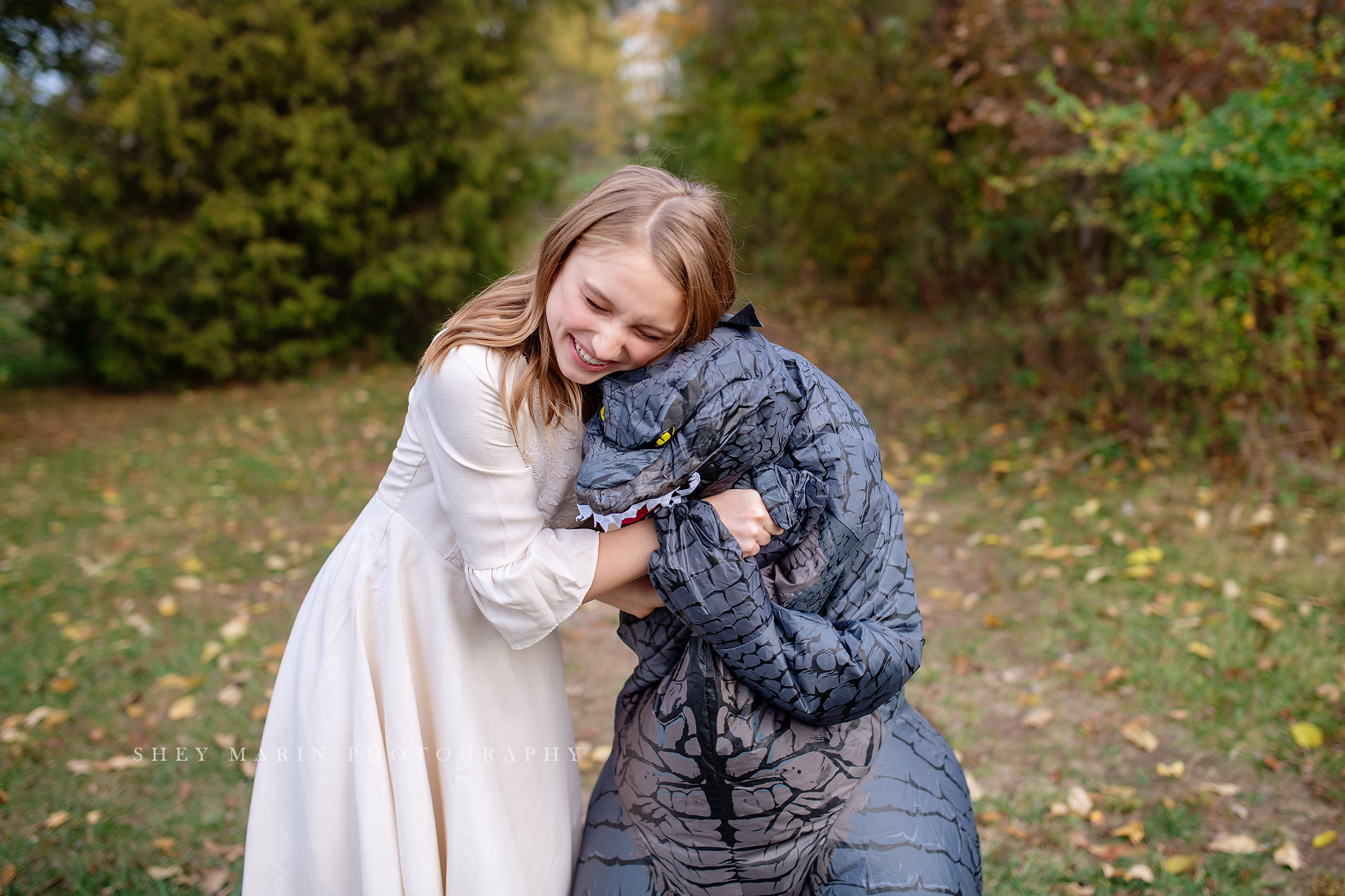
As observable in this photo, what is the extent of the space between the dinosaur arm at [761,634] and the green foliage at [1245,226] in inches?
179

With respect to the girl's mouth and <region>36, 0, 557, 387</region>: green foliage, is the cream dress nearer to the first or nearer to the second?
the girl's mouth

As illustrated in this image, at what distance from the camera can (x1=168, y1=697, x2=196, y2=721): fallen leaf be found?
398 cm

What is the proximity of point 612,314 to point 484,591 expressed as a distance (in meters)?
0.55

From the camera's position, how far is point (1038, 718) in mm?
3697

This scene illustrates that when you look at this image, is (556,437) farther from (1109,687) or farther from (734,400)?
(1109,687)

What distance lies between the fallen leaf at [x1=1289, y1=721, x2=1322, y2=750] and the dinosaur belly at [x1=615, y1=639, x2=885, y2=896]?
260 centimetres

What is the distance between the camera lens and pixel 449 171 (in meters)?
10.2

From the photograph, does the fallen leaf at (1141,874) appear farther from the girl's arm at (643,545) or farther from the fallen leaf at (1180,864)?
the girl's arm at (643,545)

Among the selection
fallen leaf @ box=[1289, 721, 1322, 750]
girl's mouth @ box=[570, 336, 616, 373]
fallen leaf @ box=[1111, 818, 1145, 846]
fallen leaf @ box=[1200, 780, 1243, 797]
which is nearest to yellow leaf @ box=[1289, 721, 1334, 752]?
fallen leaf @ box=[1289, 721, 1322, 750]

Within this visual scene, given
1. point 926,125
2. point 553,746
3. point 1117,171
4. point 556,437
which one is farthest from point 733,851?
point 926,125

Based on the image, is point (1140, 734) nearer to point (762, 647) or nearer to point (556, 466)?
point (762, 647)

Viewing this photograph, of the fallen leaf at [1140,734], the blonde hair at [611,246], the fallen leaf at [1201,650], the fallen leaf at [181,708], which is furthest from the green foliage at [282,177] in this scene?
the blonde hair at [611,246]

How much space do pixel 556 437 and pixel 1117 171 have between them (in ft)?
18.4

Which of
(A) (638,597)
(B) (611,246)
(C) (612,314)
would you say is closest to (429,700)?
(A) (638,597)
